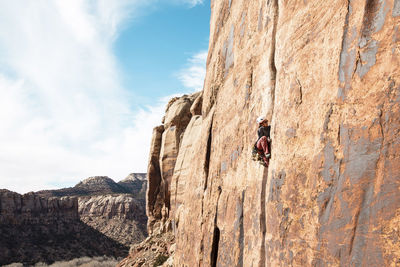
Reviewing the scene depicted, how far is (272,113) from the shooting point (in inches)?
303

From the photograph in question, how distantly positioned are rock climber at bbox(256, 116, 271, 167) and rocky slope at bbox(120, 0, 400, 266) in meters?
0.25

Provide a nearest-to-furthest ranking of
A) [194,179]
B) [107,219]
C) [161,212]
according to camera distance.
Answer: [194,179] → [161,212] → [107,219]

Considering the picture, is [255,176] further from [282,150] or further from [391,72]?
[391,72]

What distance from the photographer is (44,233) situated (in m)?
57.2

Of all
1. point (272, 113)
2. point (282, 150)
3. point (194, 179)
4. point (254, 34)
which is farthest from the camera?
point (194, 179)

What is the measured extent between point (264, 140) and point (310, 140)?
1.60 meters

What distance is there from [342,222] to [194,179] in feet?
33.4

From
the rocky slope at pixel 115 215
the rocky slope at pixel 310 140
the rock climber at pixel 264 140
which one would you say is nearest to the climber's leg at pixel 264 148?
the rock climber at pixel 264 140

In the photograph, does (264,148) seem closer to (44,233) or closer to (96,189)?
(44,233)

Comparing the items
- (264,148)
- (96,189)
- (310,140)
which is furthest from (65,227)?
(310,140)

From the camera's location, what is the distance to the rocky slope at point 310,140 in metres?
4.37

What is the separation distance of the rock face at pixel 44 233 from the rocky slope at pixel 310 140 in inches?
1935

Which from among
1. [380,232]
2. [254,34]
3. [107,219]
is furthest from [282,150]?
[107,219]

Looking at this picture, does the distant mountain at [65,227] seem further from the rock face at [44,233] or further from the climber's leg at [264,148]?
the climber's leg at [264,148]
